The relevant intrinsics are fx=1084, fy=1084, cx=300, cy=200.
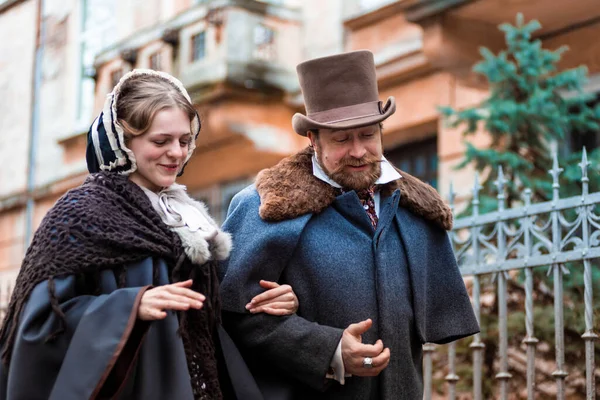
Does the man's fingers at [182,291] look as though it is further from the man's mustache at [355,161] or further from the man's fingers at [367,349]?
the man's mustache at [355,161]

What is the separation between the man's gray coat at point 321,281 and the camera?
3.61 m

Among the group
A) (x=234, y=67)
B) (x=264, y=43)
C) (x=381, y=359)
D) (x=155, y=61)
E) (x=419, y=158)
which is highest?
(x=155, y=61)

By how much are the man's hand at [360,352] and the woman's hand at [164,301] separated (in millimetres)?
628

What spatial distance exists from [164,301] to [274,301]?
0.64 m

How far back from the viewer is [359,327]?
3498 mm

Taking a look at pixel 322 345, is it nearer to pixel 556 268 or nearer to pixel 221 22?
pixel 556 268

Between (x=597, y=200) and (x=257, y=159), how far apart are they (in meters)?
7.01

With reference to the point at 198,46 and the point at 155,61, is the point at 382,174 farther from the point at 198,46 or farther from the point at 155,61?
the point at 155,61

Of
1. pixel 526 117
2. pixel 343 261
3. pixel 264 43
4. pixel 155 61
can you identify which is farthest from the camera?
pixel 155 61

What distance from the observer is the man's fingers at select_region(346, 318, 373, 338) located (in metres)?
3.48

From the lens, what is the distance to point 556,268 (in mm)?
5242

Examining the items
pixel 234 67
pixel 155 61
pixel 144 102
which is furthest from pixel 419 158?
pixel 144 102

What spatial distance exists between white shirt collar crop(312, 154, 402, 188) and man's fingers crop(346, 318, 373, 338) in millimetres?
557

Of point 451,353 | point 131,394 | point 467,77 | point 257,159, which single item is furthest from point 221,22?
point 131,394
